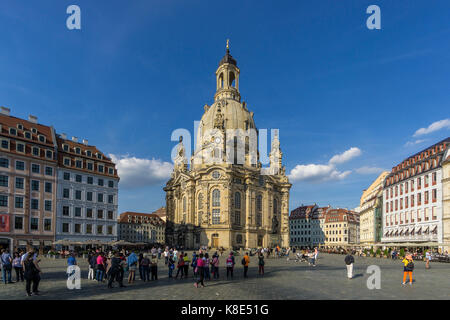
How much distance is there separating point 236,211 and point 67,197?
41886mm

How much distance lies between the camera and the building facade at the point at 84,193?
58.4m

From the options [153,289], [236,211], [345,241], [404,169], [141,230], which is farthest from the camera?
[141,230]

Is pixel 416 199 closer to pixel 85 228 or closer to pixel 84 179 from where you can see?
pixel 85 228

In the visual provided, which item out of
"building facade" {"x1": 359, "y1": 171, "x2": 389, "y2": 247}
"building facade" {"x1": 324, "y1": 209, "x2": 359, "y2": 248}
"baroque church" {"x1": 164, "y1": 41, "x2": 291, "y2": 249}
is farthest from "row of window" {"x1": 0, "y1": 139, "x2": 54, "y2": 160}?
"building facade" {"x1": 324, "y1": 209, "x2": 359, "y2": 248}

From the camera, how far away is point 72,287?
20.0m

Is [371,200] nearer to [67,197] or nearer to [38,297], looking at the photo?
[67,197]

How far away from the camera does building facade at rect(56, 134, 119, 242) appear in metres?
58.4

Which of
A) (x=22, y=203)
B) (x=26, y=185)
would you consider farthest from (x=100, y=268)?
(x=26, y=185)

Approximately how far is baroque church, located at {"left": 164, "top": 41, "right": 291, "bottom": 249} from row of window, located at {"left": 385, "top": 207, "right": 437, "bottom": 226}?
29916mm

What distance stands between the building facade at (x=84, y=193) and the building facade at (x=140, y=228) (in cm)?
7641

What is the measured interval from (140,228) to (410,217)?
343 ft

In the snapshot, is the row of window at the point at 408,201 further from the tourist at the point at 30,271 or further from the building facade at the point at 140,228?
the building facade at the point at 140,228

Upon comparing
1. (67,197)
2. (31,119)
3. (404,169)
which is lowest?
(67,197)
